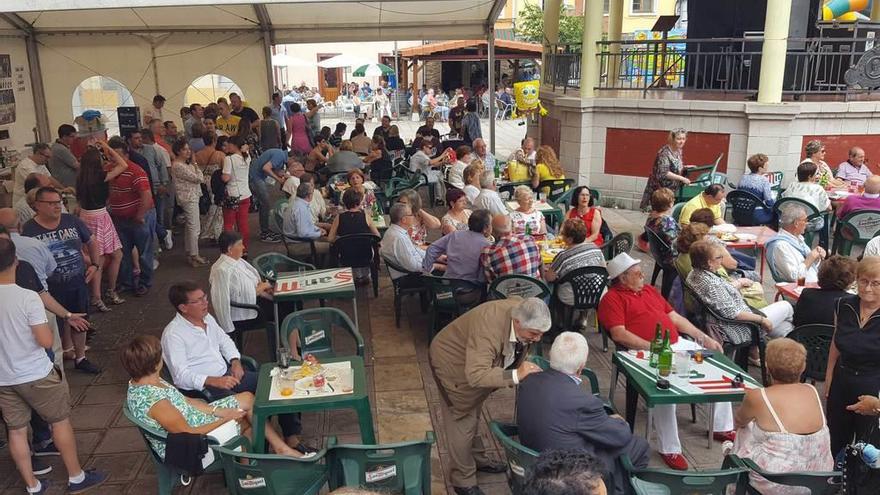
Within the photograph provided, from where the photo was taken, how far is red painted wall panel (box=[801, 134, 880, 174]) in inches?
425

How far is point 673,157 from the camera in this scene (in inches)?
360

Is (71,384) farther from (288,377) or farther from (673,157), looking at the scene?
(673,157)

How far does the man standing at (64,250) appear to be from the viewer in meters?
5.39

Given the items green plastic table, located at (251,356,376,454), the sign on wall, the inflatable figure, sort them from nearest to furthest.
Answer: green plastic table, located at (251,356,376,454) < the sign on wall < the inflatable figure

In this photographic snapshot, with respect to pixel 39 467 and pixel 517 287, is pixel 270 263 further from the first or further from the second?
pixel 39 467

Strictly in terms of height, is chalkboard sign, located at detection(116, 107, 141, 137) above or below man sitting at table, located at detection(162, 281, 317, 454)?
above

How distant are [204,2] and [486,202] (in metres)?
3.38

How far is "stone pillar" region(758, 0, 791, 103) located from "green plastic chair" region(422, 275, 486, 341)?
6.90 metres

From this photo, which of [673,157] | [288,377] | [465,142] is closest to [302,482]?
[288,377]

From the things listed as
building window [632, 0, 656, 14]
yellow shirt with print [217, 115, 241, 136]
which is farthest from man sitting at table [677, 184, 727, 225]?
building window [632, 0, 656, 14]

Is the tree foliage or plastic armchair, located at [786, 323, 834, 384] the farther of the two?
the tree foliage

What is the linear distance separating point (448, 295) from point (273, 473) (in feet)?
9.67

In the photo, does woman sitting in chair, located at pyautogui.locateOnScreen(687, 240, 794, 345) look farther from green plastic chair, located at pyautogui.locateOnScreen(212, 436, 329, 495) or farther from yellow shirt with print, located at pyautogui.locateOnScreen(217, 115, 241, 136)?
yellow shirt with print, located at pyautogui.locateOnScreen(217, 115, 241, 136)

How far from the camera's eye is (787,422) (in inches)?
135
